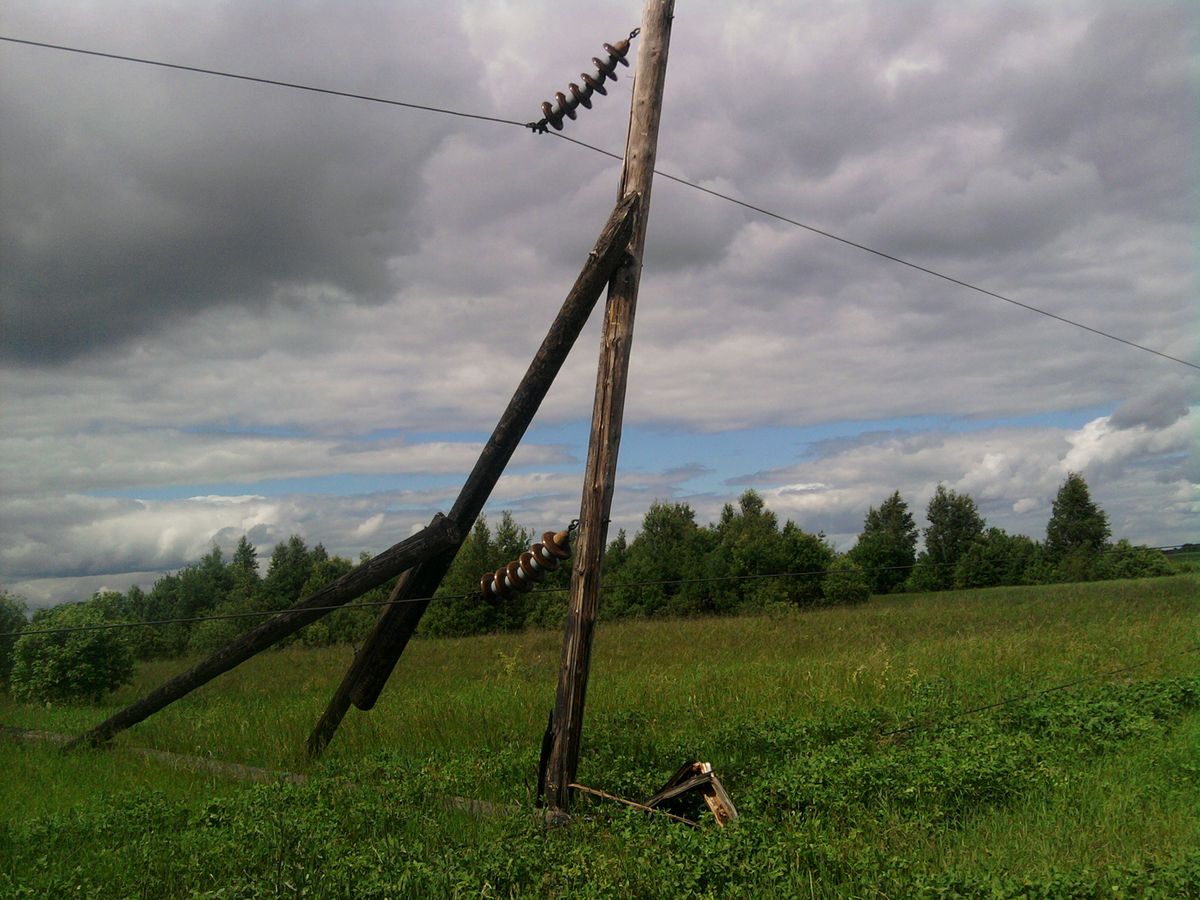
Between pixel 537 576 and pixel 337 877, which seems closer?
pixel 337 877

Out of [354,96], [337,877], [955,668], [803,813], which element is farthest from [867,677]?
[354,96]

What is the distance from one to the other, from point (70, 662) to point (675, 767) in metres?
11.8

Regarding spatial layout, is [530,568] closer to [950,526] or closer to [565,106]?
[565,106]

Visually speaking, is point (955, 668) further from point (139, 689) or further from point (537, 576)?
point (139, 689)

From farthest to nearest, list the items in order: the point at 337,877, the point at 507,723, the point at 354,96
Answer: the point at 507,723, the point at 354,96, the point at 337,877

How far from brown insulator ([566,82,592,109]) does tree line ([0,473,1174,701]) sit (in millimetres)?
4195

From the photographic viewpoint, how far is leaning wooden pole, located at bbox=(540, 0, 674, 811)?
260 inches

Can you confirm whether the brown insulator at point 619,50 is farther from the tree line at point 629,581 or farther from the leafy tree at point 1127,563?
the leafy tree at point 1127,563

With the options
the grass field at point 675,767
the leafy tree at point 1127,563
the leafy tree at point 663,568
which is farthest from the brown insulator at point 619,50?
the leafy tree at point 1127,563

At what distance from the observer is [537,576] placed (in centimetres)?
715

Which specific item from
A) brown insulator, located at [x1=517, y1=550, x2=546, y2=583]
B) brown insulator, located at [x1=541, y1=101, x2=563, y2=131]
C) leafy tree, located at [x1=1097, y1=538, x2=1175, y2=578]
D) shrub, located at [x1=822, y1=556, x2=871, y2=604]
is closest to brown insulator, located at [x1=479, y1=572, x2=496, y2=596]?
brown insulator, located at [x1=517, y1=550, x2=546, y2=583]

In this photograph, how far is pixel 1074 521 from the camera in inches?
1937

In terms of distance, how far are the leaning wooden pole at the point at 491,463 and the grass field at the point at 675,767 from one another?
66 centimetres

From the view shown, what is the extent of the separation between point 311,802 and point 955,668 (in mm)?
9000
